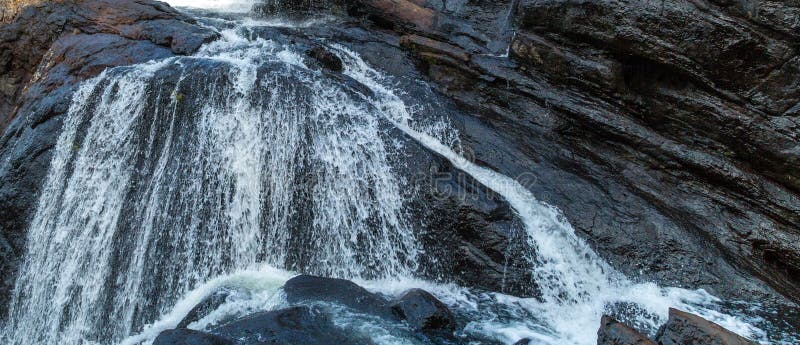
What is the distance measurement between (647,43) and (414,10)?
460cm

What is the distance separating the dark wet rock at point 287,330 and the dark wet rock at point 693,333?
9.85ft

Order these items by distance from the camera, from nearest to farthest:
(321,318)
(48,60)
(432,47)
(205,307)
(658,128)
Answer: (321,318) → (205,307) → (658,128) → (48,60) → (432,47)

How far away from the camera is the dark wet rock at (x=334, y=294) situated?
631 centimetres

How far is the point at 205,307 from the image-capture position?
6.72 metres

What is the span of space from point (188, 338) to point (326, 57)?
573 cm

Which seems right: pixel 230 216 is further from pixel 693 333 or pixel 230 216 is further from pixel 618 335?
pixel 693 333

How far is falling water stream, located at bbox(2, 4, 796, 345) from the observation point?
7.25 meters

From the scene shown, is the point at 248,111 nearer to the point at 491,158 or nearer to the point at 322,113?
the point at 322,113

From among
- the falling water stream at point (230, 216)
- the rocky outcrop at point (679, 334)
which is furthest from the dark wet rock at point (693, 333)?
the falling water stream at point (230, 216)

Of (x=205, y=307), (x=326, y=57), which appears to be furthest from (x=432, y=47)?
(x=205, y=307)

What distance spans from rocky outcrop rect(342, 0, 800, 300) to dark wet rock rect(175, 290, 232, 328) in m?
4.31

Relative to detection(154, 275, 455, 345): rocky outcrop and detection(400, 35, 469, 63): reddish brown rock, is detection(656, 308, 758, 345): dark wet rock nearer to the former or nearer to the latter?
detection(154, 275, 455, 345): rocky outcrop

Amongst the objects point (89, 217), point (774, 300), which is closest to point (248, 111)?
point (89, 217)

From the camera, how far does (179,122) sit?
8070 millimetres
